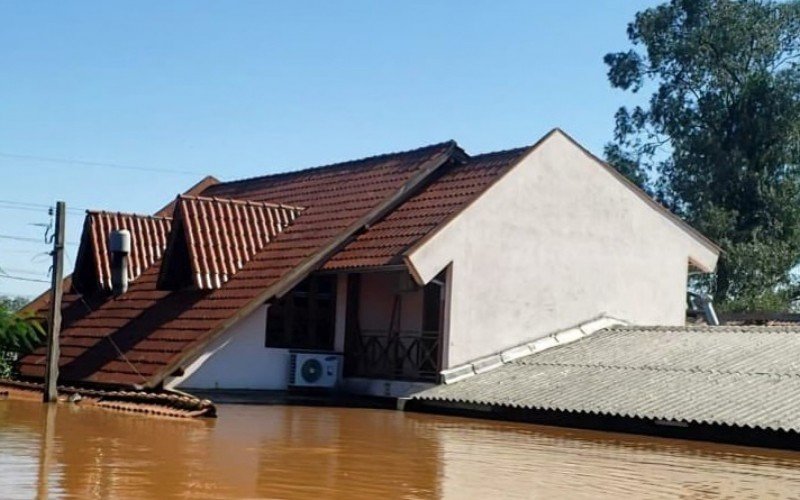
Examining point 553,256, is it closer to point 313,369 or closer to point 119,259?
point 313,369

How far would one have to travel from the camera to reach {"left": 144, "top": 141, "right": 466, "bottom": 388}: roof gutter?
71.2 feet

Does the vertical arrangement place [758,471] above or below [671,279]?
below

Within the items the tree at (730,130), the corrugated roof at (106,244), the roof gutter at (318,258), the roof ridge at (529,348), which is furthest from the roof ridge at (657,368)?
the tree at (730,130)

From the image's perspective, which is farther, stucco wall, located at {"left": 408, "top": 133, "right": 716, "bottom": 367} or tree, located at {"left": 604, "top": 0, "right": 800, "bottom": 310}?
tree, located at {"left": 604, "top": 0, "right": 800, "bottom": 310}

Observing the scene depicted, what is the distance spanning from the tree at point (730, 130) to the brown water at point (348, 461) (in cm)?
2481

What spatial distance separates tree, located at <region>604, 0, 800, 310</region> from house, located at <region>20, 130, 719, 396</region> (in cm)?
1539

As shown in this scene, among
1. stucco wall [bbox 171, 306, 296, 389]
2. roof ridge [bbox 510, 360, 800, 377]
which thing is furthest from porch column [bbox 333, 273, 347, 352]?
roof ridge [bbox 510, 360, 800, 377]

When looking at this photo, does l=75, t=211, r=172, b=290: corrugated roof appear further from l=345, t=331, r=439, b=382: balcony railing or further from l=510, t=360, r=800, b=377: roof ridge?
l=510, t=360, r=800, b=377: roof ridge

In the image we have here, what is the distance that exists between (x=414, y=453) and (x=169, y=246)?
11.9 metres

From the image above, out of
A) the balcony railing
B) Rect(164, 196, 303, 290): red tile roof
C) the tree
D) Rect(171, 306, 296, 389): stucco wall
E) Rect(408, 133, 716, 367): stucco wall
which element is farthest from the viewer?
the tree

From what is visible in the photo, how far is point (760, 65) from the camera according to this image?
43531mm

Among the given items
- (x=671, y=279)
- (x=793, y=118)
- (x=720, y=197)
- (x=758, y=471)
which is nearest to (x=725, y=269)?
(x=720, y=197)

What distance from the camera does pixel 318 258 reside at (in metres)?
23.5

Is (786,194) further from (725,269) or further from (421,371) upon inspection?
(421,371)
